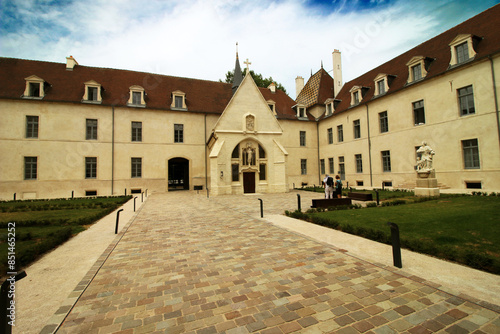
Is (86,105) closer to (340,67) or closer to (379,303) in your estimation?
(379,303)

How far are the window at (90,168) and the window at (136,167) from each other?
12.1 ft

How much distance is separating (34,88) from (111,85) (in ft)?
23.0

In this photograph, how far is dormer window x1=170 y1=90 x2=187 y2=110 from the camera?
1120 inches

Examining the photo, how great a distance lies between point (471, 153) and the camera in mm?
17328

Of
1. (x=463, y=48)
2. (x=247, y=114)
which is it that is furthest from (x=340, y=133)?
(x=463, y=48)

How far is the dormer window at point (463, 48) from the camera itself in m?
17.4

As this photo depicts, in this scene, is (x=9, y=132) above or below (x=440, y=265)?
above

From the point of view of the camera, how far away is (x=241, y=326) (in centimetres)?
308

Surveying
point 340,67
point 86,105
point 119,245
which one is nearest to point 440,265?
point 119,245

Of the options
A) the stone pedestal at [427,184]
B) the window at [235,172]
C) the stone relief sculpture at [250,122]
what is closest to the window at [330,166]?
the stone relief sculpture at [250,122]

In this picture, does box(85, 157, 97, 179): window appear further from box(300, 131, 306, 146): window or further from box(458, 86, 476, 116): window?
box(458, 86, 476, 116): window

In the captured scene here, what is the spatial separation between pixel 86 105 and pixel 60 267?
25.4m

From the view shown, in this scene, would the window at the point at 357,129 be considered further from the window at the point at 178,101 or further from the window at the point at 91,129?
the window at the point at 91,129

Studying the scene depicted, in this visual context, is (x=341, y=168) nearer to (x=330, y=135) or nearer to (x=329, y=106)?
(x=330, y=135)
